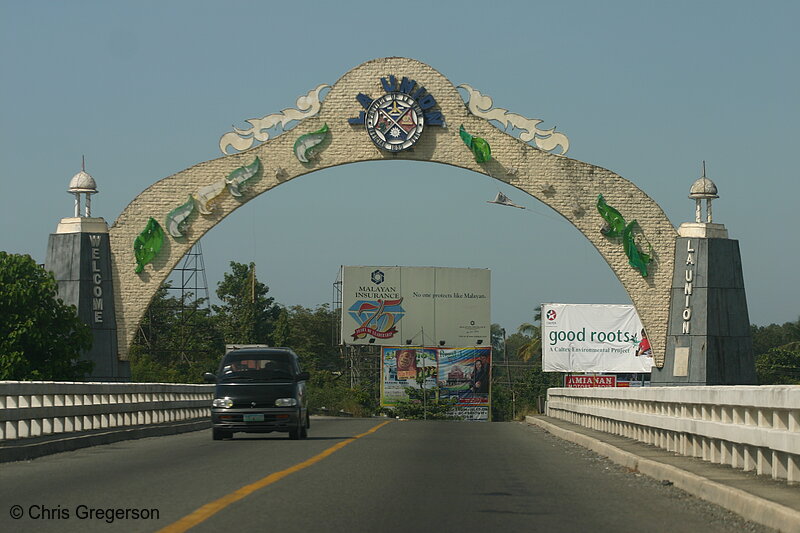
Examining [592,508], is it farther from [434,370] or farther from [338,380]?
[338,380]

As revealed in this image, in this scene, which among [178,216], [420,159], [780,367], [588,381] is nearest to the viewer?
[420,159]

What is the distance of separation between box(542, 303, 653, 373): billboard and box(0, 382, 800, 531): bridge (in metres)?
59.4

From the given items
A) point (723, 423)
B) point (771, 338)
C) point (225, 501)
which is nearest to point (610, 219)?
point (723, 423)

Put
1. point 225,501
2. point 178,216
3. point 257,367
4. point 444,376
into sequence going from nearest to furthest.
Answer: point 225,501 < point 257,367 < point 178,216 < point 444,376

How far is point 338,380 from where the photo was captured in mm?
115438

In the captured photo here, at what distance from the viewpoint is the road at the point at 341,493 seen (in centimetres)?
1073

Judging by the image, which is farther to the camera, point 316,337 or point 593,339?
point 316,337

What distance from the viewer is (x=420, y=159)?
183 feet

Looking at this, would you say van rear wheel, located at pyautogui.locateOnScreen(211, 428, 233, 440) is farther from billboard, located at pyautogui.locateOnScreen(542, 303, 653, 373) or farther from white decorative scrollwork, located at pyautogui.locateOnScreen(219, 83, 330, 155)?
billboard, located at pyautogui.locateOnScreen(542, 303, 653, 373)

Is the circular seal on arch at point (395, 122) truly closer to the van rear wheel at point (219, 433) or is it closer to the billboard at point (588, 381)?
the van rear wheel at point (219, 433)

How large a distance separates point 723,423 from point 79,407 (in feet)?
43.6

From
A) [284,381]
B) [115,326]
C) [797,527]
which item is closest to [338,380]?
[115,326]

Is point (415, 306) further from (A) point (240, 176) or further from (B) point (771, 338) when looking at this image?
(B) point (771, 338)

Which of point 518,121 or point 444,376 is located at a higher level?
point 518,121
